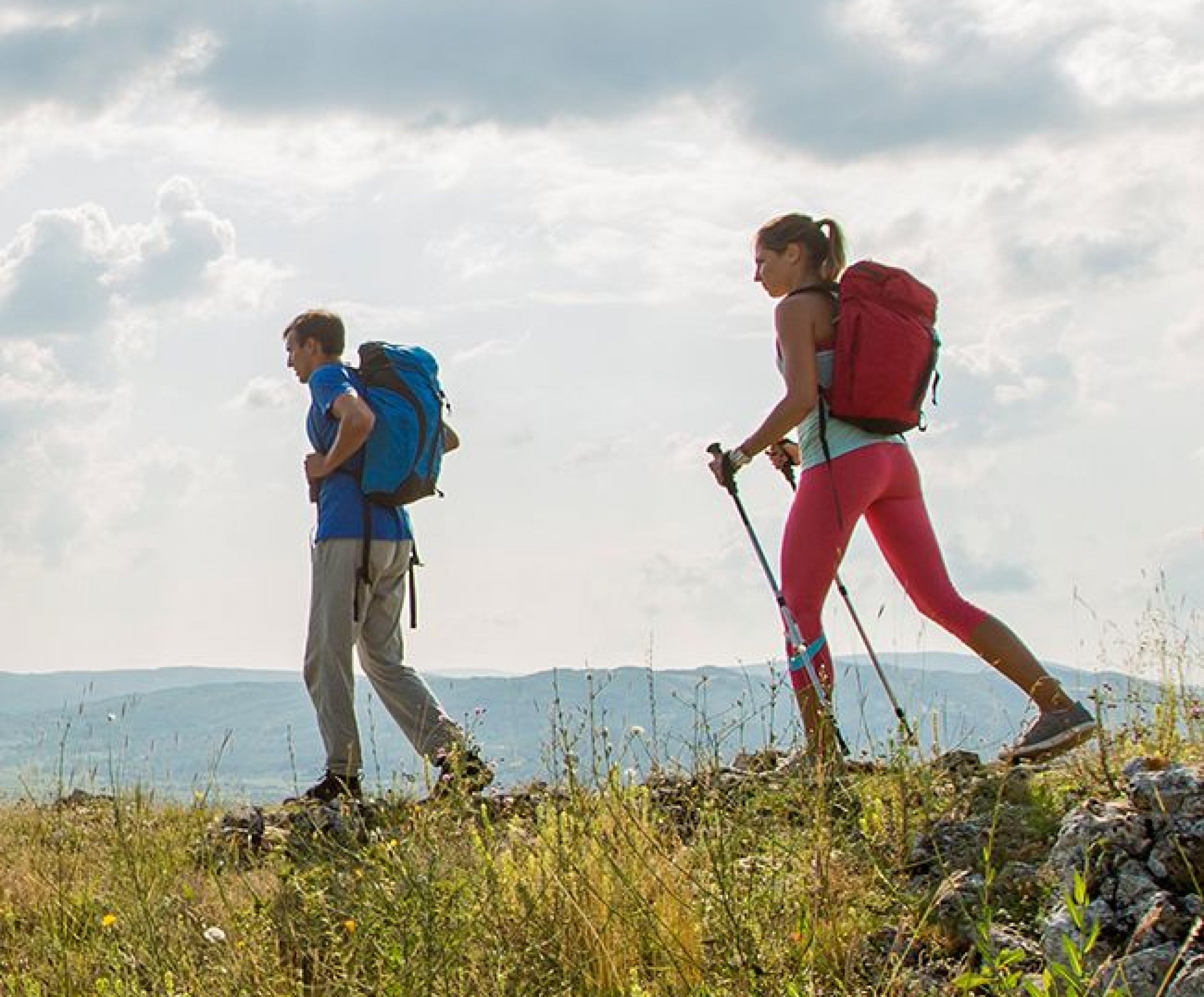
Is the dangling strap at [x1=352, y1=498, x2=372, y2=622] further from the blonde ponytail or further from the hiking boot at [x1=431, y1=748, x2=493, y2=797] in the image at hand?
the blonde ponytail

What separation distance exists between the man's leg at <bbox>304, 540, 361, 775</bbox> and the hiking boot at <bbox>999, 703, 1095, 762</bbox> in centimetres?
392

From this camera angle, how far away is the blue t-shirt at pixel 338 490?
29.2 ft

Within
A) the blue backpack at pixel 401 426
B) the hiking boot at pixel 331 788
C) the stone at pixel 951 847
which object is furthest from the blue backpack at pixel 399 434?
the stone at pixel 951 847

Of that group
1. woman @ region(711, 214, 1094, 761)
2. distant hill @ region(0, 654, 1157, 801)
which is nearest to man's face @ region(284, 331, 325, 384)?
distant hill @ region(0, 654, 1157, 801)

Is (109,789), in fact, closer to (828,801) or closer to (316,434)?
(316,434)

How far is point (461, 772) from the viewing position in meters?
6.48

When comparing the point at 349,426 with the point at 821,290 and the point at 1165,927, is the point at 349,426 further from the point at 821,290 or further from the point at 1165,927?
the point at 1165,927

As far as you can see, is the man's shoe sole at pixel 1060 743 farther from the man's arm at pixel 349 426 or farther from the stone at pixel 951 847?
the man's arm at pixel 349 426

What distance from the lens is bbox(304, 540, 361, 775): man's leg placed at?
351 inches

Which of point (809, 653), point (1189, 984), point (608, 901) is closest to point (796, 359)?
point (809, 653)

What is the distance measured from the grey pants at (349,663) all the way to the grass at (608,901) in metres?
2.04

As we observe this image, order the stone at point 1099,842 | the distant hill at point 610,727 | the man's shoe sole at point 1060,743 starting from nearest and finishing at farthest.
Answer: the stone at point 1099,842
the distant hill at point 610,727
the man's shoe sole at point 1060,743

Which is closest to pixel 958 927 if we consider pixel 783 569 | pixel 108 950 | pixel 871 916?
pixel 871 916

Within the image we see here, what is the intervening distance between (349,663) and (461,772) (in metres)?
2.62
